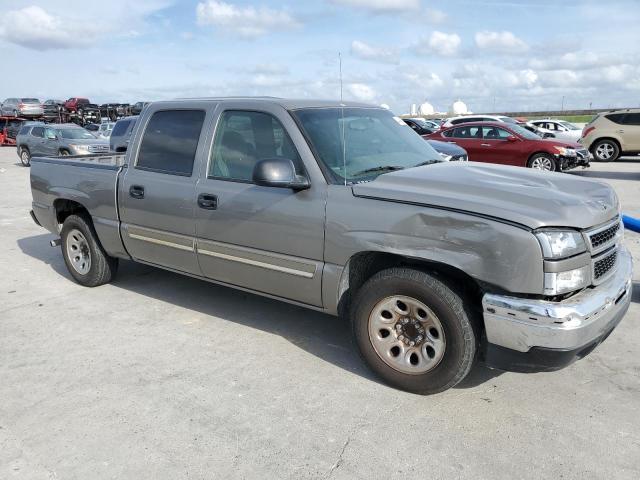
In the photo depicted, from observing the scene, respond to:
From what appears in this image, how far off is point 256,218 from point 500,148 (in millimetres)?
12936

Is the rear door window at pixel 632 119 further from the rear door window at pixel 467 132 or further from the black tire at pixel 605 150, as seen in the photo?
the rear door window at pixel 467 132

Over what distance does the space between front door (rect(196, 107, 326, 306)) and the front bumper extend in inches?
47.9

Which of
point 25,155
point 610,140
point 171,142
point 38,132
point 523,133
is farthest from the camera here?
point 25,155

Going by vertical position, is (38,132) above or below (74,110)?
below

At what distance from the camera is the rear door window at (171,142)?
178 inches

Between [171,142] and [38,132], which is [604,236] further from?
[38,132]

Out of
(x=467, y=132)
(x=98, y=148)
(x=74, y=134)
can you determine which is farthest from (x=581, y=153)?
(x=74, y=134)

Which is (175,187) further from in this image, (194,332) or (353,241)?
(353,241)

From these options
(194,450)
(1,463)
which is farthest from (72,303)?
(194,450)

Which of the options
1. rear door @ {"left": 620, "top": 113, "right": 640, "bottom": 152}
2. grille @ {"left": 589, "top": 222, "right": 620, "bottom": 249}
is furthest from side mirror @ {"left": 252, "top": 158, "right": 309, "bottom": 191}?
rear door @ {"left": 620, "top": 113, "right": 640, "bottom": 152}

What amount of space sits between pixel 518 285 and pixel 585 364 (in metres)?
1.41

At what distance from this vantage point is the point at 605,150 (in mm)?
18812

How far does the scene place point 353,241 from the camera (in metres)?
3.54

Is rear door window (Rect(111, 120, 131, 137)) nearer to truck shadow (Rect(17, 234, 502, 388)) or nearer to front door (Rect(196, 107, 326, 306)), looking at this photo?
truck shadow (Rect(17, 234, 502, 388))
